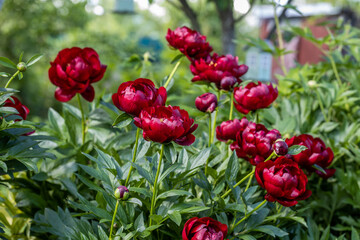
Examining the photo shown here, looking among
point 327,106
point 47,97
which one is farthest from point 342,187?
point 47,97

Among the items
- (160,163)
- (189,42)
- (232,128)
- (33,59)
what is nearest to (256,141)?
(232,128)

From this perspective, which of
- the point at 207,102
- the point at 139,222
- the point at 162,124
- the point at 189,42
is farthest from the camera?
the point at 189,42

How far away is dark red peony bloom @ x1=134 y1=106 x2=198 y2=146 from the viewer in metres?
0.58

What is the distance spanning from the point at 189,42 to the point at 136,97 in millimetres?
373

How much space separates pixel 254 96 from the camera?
0.83m

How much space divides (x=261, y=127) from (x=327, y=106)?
62 cm

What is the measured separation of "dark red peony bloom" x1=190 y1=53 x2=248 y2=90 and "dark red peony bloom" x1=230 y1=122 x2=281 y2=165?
149 millimetres

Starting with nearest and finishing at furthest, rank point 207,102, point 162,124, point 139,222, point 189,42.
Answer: point 162,124
point 139,222
point 207,102
point 189,42

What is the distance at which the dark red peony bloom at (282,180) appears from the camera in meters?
0.65

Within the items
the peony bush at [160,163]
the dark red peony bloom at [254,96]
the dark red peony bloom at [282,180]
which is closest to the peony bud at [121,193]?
the peony bush at [160,163]

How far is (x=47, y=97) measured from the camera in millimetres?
8180

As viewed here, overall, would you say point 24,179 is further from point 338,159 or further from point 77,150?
point 338,159

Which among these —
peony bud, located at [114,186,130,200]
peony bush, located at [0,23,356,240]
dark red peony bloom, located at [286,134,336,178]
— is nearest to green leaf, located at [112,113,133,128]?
peony bush, located at [0,23,356,240]

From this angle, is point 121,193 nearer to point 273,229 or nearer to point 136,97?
point 136,97
